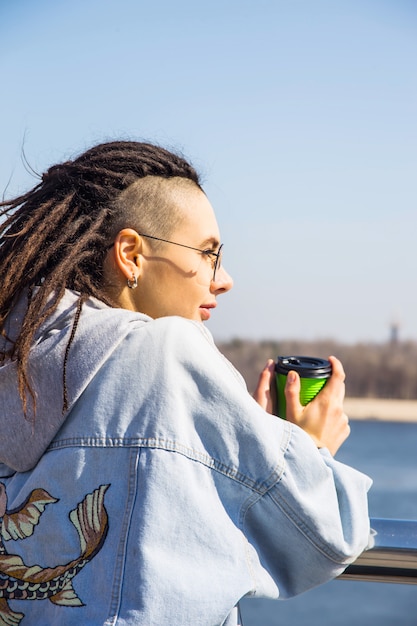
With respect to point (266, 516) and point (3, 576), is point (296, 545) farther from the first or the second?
point (3, 576)

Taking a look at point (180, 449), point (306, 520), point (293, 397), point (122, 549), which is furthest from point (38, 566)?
point (293, 397)

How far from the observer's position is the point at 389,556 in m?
1.41

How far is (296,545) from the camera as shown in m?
1.19

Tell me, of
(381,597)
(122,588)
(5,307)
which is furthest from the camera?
(381,597)

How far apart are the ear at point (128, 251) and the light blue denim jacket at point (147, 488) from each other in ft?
0.55

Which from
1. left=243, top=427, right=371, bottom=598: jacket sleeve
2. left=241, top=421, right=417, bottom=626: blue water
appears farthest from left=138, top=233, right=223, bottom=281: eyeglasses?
left=241, top=421, right=417, bottom=626: blue water

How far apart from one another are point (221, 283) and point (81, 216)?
325mm

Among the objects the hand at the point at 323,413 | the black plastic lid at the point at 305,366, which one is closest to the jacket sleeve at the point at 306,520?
the hand at the point at 323,413

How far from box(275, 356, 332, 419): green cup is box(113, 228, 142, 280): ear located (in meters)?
0.34

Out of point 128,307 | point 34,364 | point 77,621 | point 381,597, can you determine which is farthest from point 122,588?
point 381,597

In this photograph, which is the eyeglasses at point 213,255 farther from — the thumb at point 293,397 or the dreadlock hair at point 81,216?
the thumb at point 293,397

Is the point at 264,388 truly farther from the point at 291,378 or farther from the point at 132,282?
the point at 132,282

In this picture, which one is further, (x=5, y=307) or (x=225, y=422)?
(x=5, y=307)

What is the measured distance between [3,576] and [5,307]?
1.45ft
